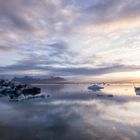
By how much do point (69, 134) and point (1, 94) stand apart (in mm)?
58111

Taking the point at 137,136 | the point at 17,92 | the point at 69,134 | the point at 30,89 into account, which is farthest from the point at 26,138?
the point at 30,89

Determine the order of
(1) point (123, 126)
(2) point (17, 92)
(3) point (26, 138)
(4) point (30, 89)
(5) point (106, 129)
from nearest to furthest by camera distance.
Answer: (3) point (26, 138), (5) point (106, 129), (1) point (123, 126), (2) point (17, 92), (4) point (30, 89)

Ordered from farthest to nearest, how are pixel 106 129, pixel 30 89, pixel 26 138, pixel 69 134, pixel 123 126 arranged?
pixel 30 89 < pixel 123 126 < pixel 106 129 < pixel 69 134 < pixel 26 138

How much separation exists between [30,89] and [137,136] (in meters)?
69.3

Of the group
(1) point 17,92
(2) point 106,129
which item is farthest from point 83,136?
(1) point 17,92

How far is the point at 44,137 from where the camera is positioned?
24.1 m

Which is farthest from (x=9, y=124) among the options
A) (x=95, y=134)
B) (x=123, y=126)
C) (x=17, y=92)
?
(x=17, y=92)

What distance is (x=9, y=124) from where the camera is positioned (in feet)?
102

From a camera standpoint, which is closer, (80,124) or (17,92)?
(80,124)

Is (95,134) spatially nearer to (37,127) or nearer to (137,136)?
(137,136)

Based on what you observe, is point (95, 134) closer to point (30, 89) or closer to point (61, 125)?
point (61, 125)

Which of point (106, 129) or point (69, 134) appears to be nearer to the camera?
point (69, 134)

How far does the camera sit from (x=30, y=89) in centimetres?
8956

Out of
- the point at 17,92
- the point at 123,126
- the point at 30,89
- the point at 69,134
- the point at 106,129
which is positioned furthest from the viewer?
the point at 30,89
